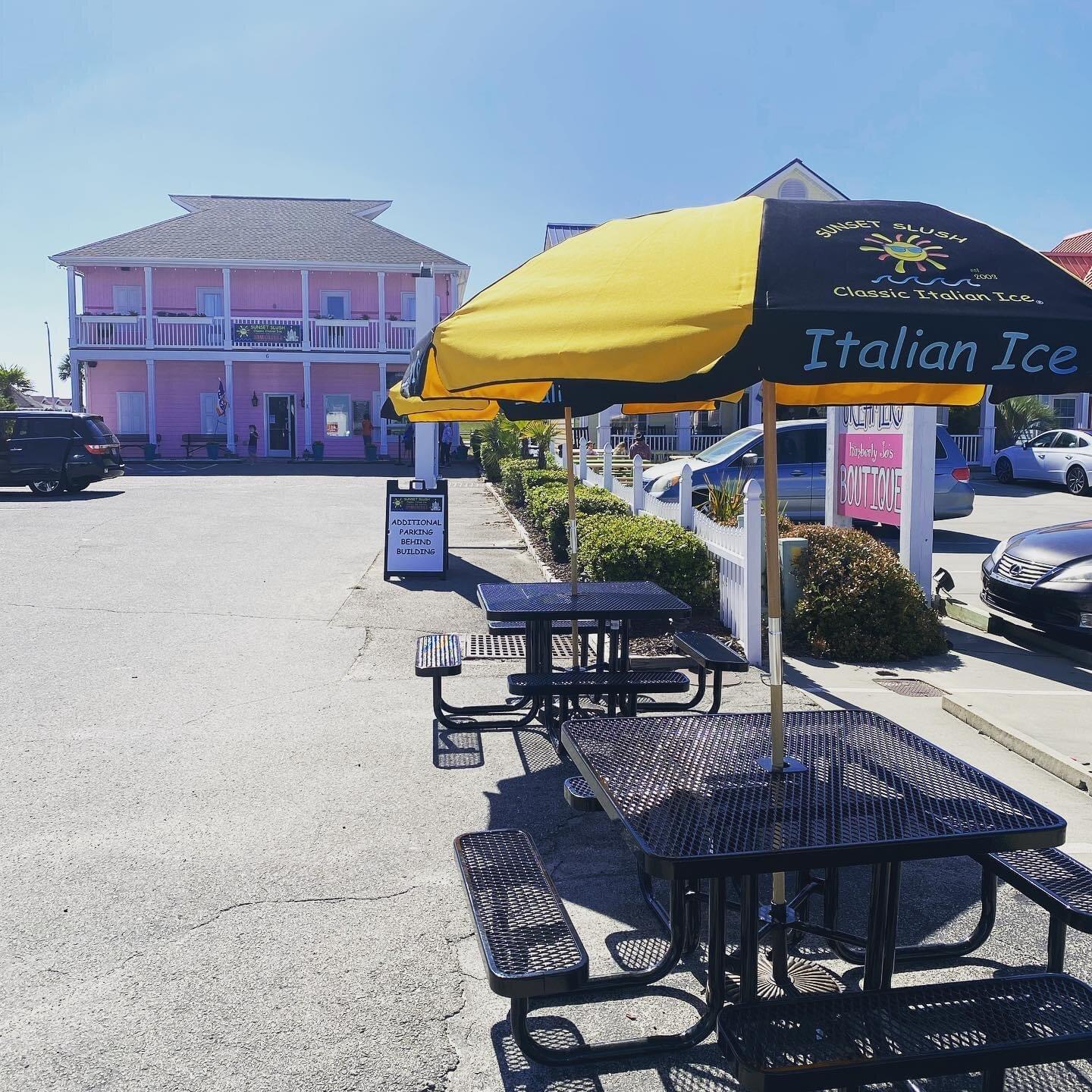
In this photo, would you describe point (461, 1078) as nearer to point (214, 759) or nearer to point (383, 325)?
point (214, 759)

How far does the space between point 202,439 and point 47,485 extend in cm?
1386

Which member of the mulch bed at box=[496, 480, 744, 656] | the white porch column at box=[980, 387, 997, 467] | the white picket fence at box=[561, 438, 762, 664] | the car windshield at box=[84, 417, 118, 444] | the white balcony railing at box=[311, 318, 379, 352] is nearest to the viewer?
the white picket fence at box=[561, 438, 762, 664]

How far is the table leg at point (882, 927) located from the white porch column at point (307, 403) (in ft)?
105

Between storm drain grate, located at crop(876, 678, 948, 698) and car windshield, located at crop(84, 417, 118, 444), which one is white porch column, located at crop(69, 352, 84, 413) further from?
storm drain grate, located at crop(876, 678, 948, 698)

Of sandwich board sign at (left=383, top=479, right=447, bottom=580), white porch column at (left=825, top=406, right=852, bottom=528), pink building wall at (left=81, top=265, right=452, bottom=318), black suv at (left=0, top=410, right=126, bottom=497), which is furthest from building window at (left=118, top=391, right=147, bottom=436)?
white porch column at (left=825, top=406, right=852, bottom=528)

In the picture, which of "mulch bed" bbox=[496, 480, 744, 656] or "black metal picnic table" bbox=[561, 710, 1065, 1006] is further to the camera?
"mulch bed" bbox=[496, 480, 744, 656]

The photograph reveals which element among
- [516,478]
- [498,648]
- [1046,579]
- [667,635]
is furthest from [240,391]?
[1046,579]

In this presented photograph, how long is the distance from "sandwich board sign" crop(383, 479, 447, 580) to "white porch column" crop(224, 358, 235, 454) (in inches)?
936

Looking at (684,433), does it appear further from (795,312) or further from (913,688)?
(795,312)

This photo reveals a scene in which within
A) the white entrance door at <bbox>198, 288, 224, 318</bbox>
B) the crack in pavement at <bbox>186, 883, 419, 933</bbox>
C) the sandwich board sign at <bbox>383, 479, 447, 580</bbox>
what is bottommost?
the crack in pavement at <bbox>186, 883, 419, 933</bbox>

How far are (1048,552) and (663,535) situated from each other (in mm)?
2993

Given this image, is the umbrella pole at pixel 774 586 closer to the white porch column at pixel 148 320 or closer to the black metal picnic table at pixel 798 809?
the black metal picnic table at pixel 798 809

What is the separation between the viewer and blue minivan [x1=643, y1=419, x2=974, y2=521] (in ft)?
49.8

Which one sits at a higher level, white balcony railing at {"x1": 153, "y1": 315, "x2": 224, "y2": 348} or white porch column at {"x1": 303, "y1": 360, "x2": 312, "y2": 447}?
white balcony railing at {"x1": 153, "y1": 315, "x2": 224, "y2": 348}
